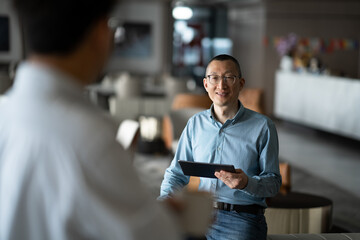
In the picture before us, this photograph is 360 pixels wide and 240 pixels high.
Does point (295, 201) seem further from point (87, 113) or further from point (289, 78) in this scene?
point (289, 78)

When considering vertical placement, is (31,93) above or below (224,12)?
below

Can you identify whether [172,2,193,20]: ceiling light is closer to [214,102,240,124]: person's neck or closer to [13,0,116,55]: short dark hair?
[214,102,240,124]: person's neck

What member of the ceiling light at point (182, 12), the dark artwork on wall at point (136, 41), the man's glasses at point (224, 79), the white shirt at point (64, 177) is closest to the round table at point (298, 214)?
the man's glasses at point (224, 79)

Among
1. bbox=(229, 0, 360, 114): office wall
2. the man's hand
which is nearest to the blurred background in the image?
bbox=(229, 0, 360, 114): office wall

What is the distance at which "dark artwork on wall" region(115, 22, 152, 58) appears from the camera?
1572 centimetres

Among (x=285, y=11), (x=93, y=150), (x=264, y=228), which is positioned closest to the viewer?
(x=93, y=150)

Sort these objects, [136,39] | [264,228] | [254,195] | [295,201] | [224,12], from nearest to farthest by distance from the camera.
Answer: [254,195] < [264,228] < [295,201] < [136,39] < [224,12]

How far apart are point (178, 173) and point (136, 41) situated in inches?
532

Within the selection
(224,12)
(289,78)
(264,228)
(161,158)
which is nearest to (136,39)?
(224,12)

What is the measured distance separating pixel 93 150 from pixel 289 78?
10224mm

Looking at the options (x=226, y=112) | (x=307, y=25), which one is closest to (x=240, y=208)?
(x=226, y=112)

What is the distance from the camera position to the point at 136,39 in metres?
15.7

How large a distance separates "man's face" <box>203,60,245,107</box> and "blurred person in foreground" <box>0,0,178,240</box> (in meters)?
1.51

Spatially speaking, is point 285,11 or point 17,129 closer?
point 17,129
